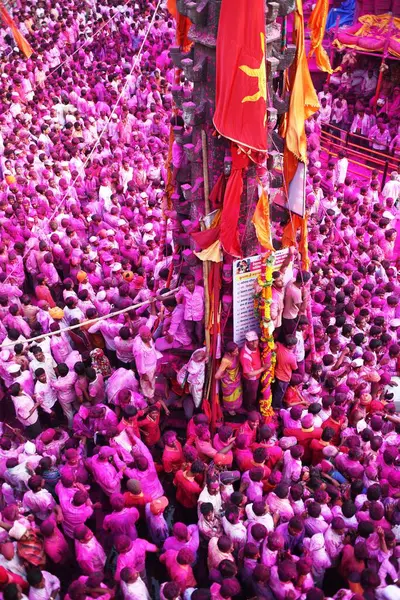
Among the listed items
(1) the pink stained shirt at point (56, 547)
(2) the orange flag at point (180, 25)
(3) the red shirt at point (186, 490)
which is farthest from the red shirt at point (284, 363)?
(2) the orange flag at point (180, 25)

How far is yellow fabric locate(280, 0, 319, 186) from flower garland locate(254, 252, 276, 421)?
1.19 m

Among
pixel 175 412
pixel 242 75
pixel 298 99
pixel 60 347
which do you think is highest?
pixel 242 75

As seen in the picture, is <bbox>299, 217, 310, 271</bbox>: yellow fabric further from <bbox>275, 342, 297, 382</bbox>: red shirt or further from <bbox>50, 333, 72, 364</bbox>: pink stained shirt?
<bbox>50, 333, 72, 364</bbox>: pink stained shirt

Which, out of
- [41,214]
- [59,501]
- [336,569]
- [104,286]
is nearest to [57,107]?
[41,214]

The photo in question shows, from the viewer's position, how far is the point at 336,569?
5.25 meters

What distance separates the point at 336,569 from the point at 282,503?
741mm

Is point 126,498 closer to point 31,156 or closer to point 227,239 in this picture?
point 227,239

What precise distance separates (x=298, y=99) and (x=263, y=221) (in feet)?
4.36

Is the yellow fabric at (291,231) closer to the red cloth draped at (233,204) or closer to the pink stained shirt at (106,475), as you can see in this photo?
the red cloth draped at (233,204)

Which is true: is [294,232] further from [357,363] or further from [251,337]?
[357,363]

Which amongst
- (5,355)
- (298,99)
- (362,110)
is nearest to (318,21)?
(298,99)

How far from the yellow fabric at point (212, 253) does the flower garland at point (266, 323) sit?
55cm

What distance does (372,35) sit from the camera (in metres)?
13.5

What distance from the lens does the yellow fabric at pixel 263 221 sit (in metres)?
6.13
